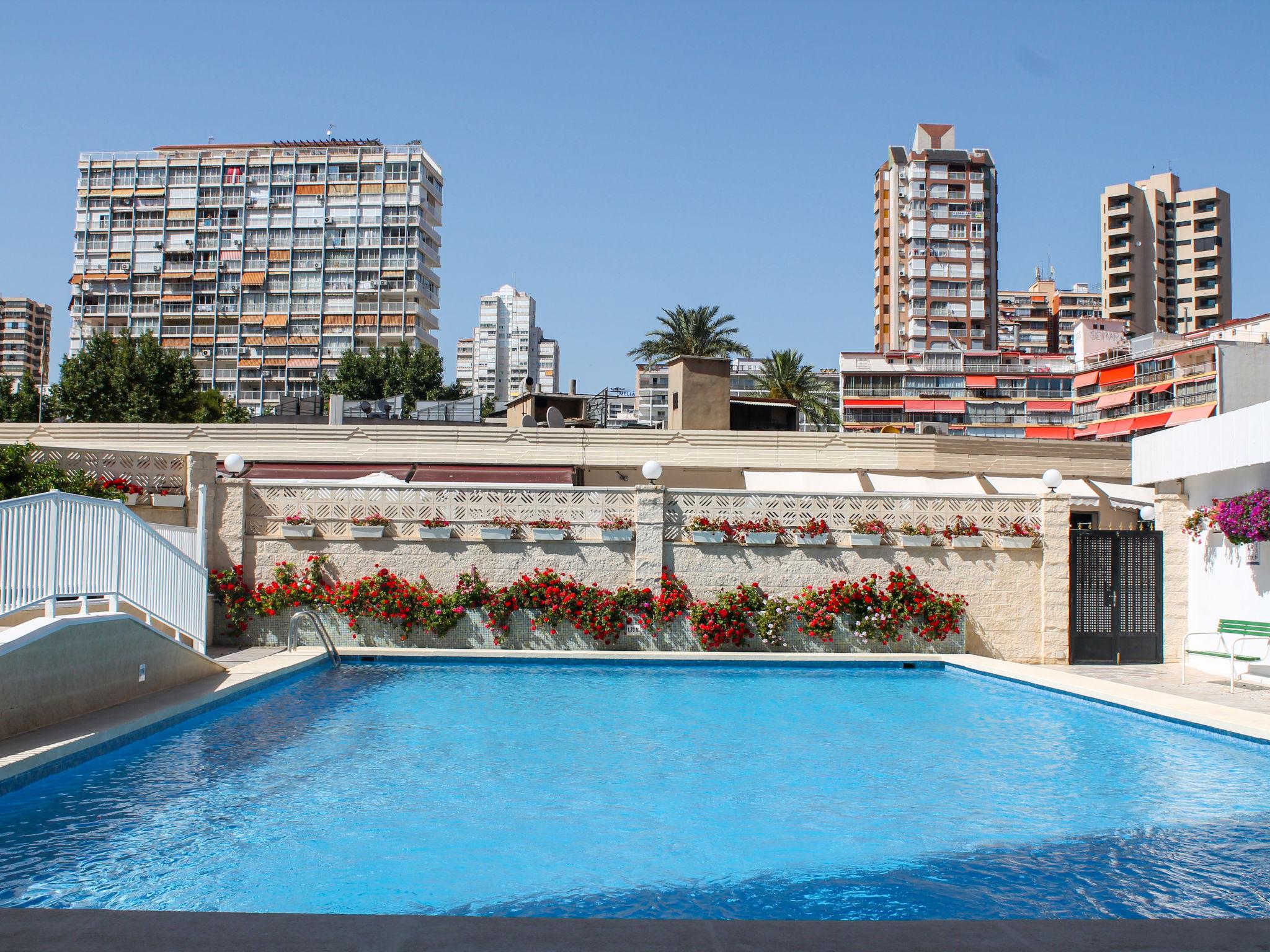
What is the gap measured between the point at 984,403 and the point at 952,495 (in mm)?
84056

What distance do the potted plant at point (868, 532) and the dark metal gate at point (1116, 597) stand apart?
307 cm

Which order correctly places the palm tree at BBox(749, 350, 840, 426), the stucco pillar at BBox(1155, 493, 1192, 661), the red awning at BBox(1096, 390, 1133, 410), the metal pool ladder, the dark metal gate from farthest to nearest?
the red awning at BBox(1096, 390, 1133, 410) → the palm tree at BBox(749, 350, 840, 426) → the dark metal gate → the stucco pillar at BBox(1155, 493, 1192, 661) → the metal pool ladder

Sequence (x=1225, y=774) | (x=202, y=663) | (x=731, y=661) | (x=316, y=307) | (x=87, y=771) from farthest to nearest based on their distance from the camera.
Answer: (x=316, y=307), (x=731, y=661), (x=202, y=663), (x=1225, y=774), (x=87, y=771)

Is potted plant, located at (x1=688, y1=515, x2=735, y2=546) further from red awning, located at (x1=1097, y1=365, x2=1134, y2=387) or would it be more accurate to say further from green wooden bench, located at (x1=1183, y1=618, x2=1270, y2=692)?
red awning, located at (x1=1097, y1=365, x2=1134, y2=387)

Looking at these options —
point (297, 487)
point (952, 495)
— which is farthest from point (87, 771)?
point (952, 495)

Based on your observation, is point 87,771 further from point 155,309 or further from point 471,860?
point 155,309

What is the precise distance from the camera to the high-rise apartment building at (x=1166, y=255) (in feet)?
413

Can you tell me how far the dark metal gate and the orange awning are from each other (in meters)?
74.0

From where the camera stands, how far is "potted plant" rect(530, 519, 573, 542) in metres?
16.8

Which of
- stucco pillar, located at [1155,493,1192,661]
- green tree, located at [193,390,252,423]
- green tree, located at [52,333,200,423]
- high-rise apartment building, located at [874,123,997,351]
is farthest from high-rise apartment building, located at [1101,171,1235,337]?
stucco pillar, located at [1155,493,1192,661]

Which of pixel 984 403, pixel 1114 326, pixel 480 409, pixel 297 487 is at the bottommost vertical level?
pixel 297 487

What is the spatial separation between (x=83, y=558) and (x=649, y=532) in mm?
8868

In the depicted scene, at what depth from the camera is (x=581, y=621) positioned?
16.9 meters

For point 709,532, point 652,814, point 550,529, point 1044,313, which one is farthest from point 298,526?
point 1044,313
